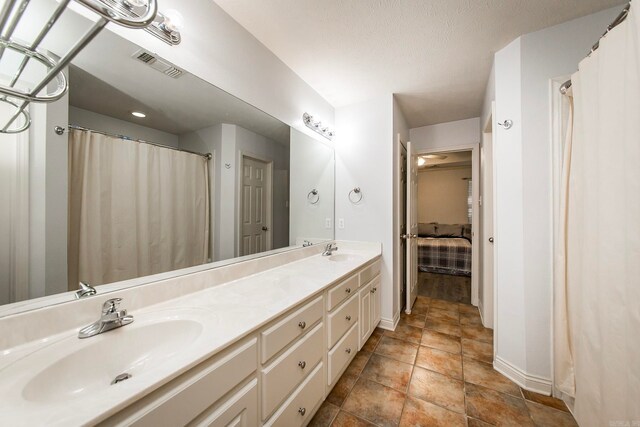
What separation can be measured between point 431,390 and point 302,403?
3.19ft

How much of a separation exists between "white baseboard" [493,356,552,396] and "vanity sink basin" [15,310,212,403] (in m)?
2.09

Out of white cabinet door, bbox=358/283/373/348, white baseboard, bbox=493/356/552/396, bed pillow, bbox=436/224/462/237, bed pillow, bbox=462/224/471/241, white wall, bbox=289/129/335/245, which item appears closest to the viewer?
white baseboard, bbox=493/356/552/396

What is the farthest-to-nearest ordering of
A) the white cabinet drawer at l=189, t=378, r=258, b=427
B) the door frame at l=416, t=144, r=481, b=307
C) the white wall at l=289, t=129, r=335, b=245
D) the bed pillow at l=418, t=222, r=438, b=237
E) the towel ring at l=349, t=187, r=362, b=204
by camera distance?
the bed pillow at l=418, t=222, r=438, b=237, the door frame at l=416, t=144, r=481, b=307, the towel ring at l=349, t=187, r=362, b=204, the white wall at l=289, t=129, r=335, b=245, the white cabinet drawer at l=189, t=378, r=258, b=427

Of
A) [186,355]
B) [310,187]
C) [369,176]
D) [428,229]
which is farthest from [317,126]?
[428,229]

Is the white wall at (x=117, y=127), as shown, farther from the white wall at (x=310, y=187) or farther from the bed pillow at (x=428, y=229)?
the bed pillow at (x=428, y=229)

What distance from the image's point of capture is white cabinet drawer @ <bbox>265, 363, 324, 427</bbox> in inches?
40.0

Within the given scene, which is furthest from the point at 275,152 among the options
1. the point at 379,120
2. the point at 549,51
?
the point at 549,51

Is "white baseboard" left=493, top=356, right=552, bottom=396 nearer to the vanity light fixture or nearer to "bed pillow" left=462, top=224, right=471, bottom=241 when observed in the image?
the vanity light fixture

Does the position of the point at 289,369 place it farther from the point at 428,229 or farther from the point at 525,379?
the point at 428,229

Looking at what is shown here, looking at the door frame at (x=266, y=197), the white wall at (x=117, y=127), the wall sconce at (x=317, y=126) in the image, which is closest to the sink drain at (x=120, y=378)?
the door frame at (x=266, y=197)

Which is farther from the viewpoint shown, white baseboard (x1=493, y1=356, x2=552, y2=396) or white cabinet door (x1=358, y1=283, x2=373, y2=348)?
white cabinet door (x1=358, y1=283, x2=373, y2=348)

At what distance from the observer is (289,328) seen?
1.06m

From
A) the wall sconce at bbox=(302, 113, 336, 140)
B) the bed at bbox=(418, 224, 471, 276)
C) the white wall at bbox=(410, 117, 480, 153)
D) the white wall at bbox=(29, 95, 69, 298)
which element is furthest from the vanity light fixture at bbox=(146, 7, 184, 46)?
the bed at bbox=(418, 224, 471, 276)

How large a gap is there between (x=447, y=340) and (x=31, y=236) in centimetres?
283
